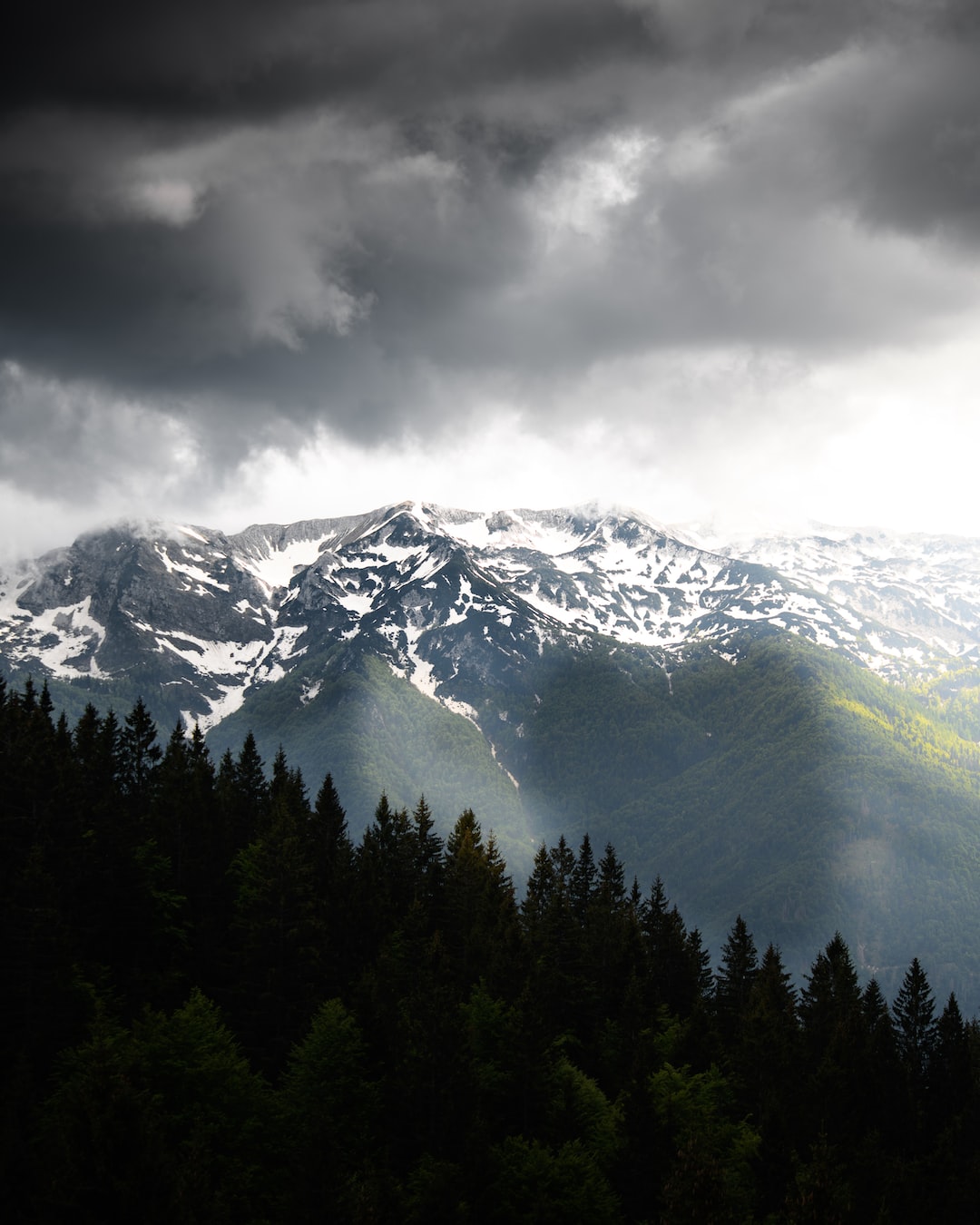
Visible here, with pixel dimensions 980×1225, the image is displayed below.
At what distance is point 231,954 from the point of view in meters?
75.6

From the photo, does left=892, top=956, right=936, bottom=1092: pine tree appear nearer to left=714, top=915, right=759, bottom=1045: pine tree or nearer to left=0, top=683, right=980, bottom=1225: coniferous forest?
left=0, top=683, right=980, bottom=1225: coniferous forest

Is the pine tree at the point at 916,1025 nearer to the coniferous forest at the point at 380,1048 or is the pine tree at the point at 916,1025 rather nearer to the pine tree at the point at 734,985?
the coniferous forest at the point at 380,1048

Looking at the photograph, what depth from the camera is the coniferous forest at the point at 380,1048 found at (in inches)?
2067

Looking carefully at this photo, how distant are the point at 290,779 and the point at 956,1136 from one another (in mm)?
67134

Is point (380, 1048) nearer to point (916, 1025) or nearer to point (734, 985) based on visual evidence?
point (734, 985)

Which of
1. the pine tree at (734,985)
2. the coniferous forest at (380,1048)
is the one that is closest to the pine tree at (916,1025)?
the coniferous forest at (380,1048)

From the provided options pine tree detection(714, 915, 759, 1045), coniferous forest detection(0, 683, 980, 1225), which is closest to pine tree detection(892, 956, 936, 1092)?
coniferous forest detection(0, 683, 980, 1225)

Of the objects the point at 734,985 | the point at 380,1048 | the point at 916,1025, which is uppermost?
the point at 734,985

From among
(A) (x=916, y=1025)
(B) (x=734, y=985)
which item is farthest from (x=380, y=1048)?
(A) (x=916, y=1025)

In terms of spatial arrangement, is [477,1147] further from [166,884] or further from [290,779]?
[290,779]

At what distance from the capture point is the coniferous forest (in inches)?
2067

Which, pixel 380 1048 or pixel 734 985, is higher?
pixel 734 985

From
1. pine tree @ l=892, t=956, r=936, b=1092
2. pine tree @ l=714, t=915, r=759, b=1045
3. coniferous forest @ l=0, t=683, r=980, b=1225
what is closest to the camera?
coniferous forest @ l=0, t=683, r=980, b=1225

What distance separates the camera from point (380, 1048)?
68.2 meters
